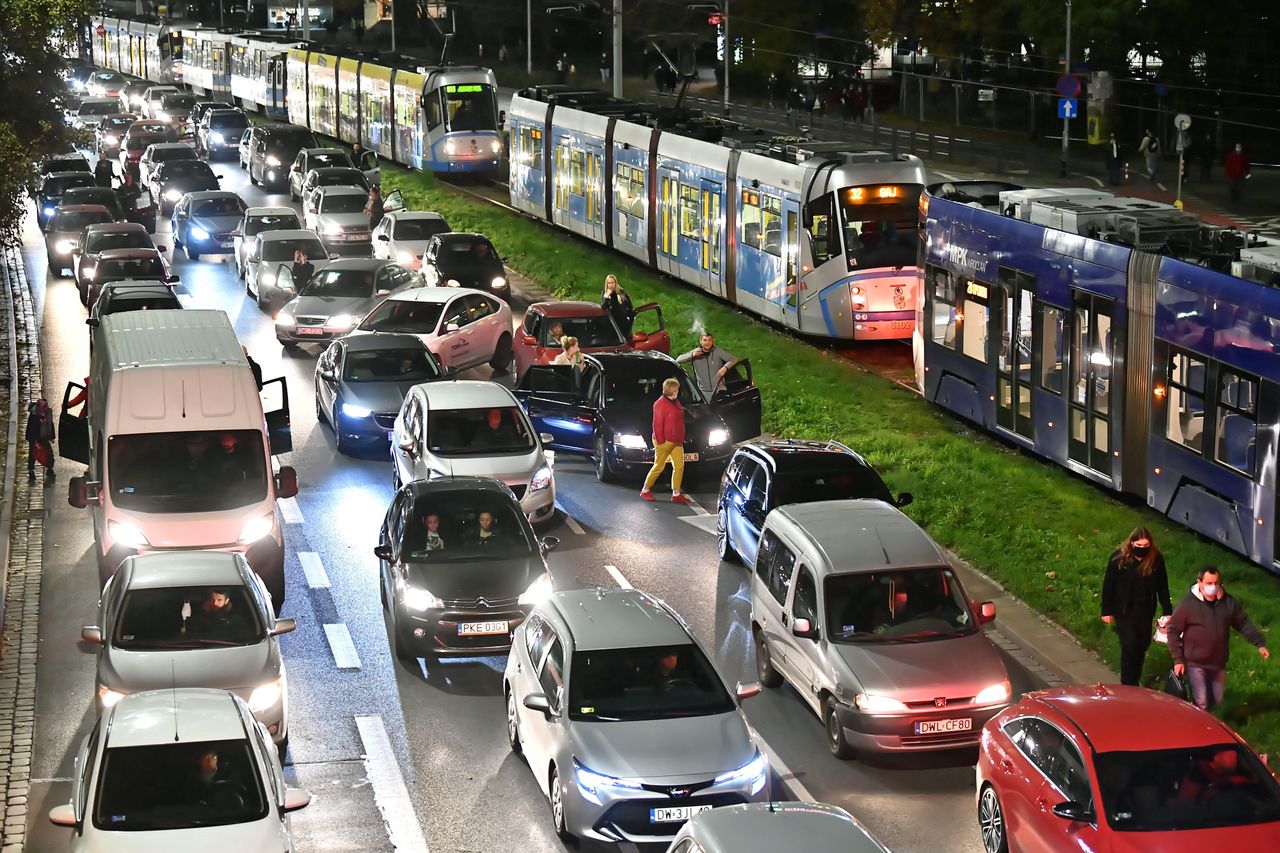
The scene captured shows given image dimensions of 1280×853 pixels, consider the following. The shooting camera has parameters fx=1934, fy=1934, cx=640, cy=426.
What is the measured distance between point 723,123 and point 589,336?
9.95 meters

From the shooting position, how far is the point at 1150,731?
12.6 meters

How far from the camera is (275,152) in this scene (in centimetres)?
6000

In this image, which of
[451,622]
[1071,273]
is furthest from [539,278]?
[451,622]

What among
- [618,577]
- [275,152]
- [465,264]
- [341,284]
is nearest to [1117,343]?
[618,577]

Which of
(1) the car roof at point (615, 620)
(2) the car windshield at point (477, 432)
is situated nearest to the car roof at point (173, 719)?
(1) the car roof at point (615, 620)

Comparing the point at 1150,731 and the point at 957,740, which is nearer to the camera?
the point at 1150,731

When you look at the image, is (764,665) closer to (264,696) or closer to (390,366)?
(264,696)

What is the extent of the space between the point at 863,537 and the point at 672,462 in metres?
7.50

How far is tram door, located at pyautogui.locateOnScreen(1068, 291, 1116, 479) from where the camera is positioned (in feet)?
72.1

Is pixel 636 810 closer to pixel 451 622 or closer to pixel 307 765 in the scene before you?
pixel 307 765

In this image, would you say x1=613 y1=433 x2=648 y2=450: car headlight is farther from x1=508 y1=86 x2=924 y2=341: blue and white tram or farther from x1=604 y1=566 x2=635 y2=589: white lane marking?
x1=508 y1=86 x2=924 y2=341: blue and white tram

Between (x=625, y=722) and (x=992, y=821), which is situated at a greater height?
(x=625, y=722)

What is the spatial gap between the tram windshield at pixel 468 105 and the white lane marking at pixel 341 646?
3808 centimetres

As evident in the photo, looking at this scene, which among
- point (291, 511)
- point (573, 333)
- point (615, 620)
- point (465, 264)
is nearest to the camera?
point (615, 620)
